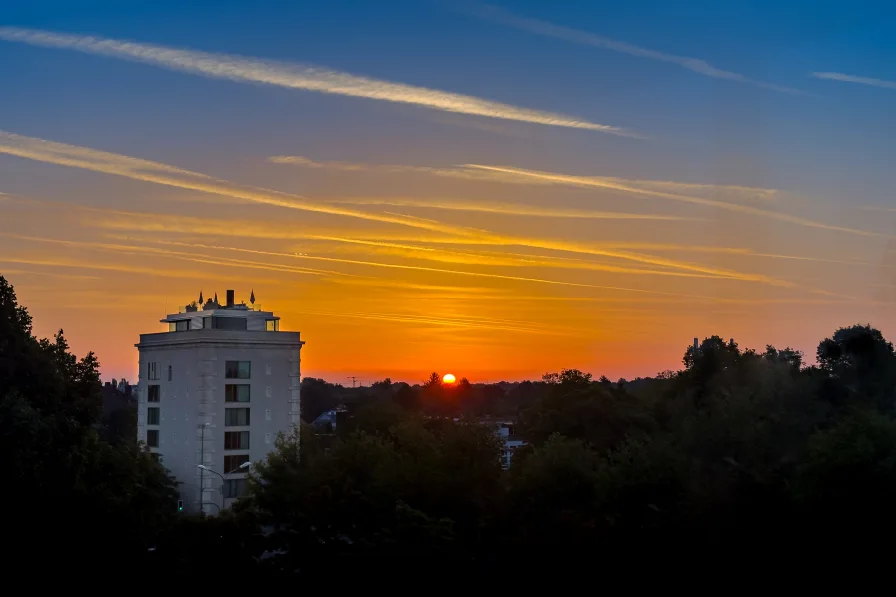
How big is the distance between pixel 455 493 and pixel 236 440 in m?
33.3

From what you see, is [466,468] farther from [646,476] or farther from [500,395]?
[500,395]

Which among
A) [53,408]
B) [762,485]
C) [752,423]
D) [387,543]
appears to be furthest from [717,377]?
[53,408]

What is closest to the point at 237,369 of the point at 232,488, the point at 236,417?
the point at 236,417

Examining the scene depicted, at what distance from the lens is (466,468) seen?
35.8 m

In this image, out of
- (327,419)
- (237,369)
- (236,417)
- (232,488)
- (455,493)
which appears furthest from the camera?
(327,419)

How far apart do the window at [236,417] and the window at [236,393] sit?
636 millimetres

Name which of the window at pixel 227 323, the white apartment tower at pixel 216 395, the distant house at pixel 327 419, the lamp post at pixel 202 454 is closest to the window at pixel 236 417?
the white apartment tower at pixel 216 395

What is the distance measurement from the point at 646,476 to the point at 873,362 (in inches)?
771

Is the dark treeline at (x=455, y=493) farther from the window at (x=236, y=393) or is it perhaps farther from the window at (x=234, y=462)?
the window at (x=236, y=393)

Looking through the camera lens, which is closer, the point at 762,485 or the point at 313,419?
the point at 762,485

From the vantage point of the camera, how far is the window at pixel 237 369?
66.2 metres

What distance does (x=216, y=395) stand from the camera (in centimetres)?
6519

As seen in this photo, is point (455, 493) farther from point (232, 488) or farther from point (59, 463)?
point (232, 488)

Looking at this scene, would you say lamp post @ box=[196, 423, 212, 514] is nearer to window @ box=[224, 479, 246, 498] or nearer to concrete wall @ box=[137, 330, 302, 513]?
concrete wall @ box=[137, 330, 302, 513]
